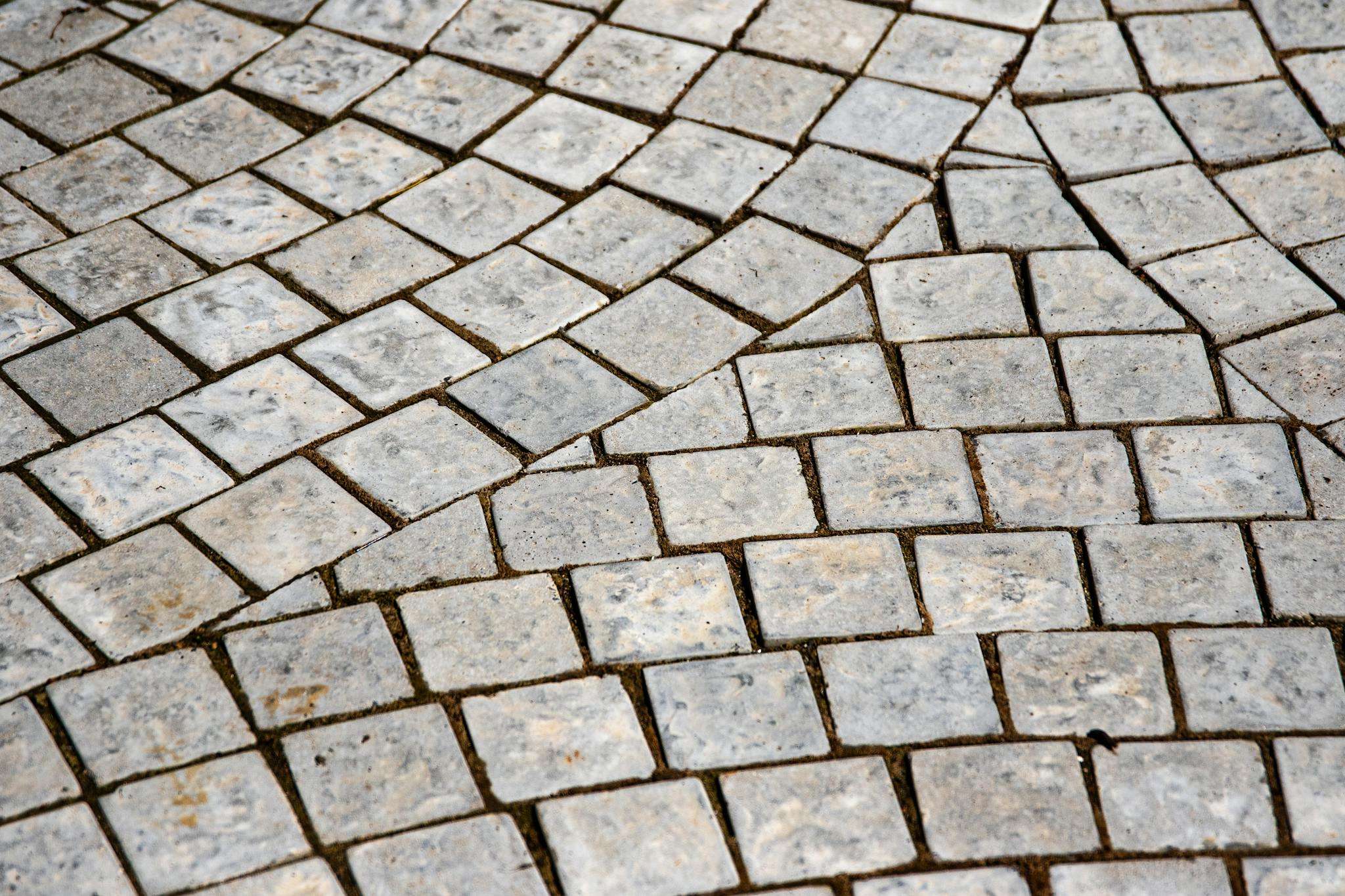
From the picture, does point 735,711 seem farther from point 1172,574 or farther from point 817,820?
point 1172,574

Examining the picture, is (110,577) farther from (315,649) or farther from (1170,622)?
(1170,622)

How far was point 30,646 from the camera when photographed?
2.56m

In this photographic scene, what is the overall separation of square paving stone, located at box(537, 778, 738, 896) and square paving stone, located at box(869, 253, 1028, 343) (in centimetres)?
143

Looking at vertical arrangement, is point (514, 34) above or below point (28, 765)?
above

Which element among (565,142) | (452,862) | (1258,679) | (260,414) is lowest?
(452,862)

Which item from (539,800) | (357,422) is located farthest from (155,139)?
(539,800)

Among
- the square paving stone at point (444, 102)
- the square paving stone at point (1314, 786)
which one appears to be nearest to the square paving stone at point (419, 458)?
the square paving stone at point (444, 102)

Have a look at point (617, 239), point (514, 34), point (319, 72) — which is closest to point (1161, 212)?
point (617, 239)

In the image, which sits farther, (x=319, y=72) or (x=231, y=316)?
(x=319, y=72)

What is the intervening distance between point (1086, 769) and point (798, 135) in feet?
6.95

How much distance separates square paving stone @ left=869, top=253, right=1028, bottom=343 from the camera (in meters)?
3.24

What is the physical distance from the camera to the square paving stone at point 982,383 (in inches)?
120

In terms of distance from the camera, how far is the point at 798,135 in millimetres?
3756

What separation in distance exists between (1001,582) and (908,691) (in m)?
0.37
